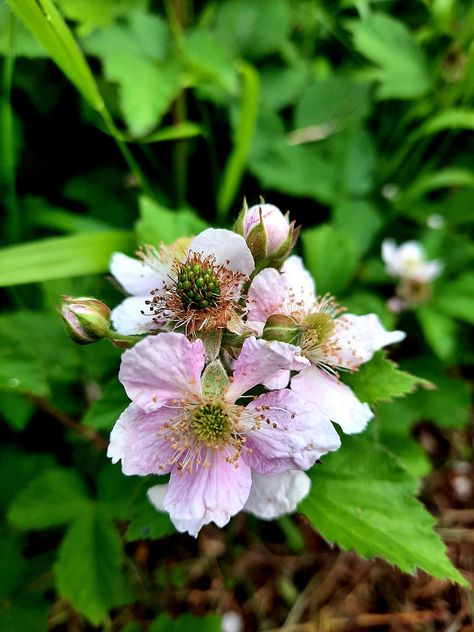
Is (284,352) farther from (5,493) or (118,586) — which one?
(5,493)

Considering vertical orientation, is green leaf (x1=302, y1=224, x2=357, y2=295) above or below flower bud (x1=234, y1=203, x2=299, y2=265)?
below

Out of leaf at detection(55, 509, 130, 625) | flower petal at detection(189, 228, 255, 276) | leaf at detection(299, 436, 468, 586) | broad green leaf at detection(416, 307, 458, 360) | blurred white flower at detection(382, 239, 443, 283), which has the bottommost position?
leaf at detection(55, 509, 130, 625)

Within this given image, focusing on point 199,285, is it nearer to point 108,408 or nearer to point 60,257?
point 108,408

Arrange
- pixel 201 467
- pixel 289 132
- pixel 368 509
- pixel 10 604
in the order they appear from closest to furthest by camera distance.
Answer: pixel 201 467
pixel 368 509
pixel 10 604
pixel 289 132

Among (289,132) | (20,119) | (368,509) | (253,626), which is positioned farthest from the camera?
(289,132)

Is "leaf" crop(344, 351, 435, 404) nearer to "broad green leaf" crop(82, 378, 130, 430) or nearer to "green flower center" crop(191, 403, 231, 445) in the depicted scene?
"green flower center" crop(191, 403, 231, 445)

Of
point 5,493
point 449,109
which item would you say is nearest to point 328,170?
point 449,109

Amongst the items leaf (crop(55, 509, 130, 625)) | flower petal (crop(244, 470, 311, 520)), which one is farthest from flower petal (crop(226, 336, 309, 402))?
leaf (crop(55, 509, 130, 625))
